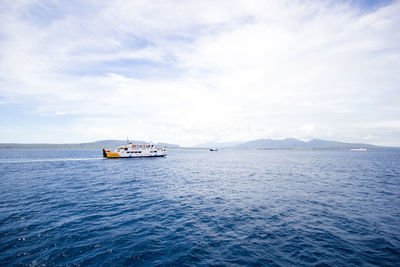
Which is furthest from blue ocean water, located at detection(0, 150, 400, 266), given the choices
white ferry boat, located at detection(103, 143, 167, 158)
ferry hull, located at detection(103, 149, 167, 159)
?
white ferry boat, located at detection(103, 143, 167, 158)

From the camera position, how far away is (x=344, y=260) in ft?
38.0

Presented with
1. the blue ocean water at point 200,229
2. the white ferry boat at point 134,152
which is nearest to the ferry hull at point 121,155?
the white ferry boat at point 134,152

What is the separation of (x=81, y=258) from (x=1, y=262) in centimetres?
464

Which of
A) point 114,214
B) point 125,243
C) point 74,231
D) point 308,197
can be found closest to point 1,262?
point 74,231

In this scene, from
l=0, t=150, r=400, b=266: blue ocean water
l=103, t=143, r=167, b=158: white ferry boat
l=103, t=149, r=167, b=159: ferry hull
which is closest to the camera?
l=0, t=150, r=400, b=266: blue ocean water

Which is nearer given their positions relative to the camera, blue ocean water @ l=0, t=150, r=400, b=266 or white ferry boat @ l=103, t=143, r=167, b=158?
blue ocean water @ l=0, t=150, r=400, b=266

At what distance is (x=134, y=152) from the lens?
105 meters

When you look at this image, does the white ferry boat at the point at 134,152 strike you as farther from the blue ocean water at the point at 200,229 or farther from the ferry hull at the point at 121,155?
the blue ocean water at the point at 200,229

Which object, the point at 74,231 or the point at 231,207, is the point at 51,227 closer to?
the point at 74,231

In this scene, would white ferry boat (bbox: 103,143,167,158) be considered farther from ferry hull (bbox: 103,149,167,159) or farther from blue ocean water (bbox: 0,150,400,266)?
blue ocean water (bbox: 0,150,400,266)

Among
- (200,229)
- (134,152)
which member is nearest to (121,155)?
(134,152)

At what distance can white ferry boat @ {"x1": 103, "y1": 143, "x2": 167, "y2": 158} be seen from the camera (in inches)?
3885

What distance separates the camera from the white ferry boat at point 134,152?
98.7 metres

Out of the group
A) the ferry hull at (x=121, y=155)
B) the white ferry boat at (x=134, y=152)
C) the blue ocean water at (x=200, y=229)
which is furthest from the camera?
the white ferry boat at (x=134, y=152)
